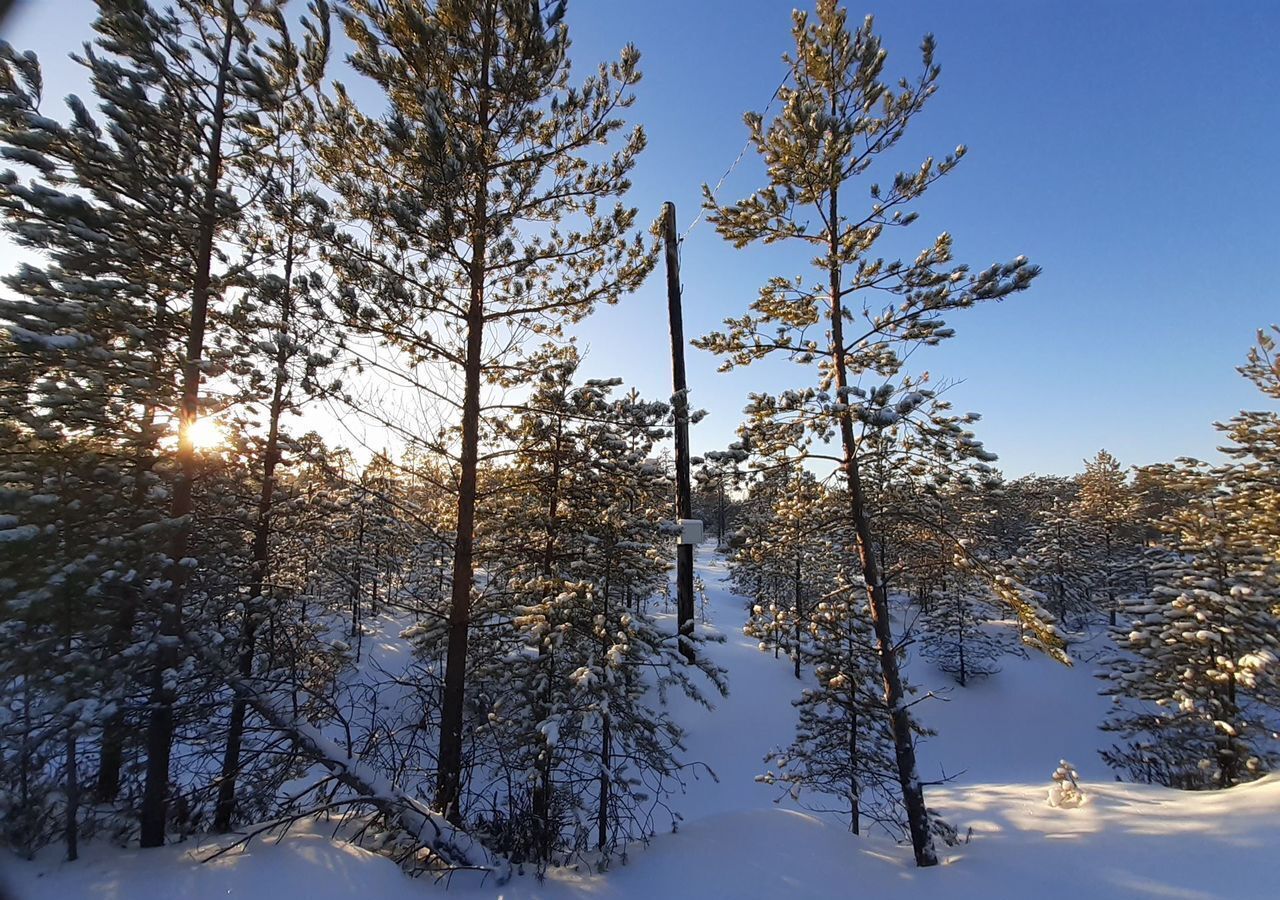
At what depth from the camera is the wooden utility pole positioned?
635cm

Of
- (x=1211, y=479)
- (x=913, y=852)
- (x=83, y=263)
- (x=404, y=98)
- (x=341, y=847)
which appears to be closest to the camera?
(x=341, y=847)

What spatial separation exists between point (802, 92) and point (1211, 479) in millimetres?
13316

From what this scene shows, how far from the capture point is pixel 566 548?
8.16m

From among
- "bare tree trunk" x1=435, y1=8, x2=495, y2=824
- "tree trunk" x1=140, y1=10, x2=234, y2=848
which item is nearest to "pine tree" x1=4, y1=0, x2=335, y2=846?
"tree trunk" x1=140, y1=10, x2=234, y2=848

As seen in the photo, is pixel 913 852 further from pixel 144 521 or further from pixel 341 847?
pixel 144 521

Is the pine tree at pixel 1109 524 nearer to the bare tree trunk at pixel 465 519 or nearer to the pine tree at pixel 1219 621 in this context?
the pine tree at pixel 1219 621

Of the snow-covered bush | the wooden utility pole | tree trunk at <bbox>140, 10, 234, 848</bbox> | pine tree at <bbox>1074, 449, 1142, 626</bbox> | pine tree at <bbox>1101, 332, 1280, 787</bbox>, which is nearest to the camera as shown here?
tree trunk at <bbox>140, 10, 234, 848</bbox>

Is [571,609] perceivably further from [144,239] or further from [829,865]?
[144,239]

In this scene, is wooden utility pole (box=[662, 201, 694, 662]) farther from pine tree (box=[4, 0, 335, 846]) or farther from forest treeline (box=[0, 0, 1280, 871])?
pine tree (box=[4, 0, 335, 846])

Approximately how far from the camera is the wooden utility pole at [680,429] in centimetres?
635

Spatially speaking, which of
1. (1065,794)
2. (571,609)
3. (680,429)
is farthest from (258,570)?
(1065,794)

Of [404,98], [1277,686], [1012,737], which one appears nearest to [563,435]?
[404,98]

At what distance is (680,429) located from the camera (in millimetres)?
6527

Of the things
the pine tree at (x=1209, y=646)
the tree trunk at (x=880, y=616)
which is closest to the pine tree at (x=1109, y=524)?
the pine tree at (x=1209, y=646)
